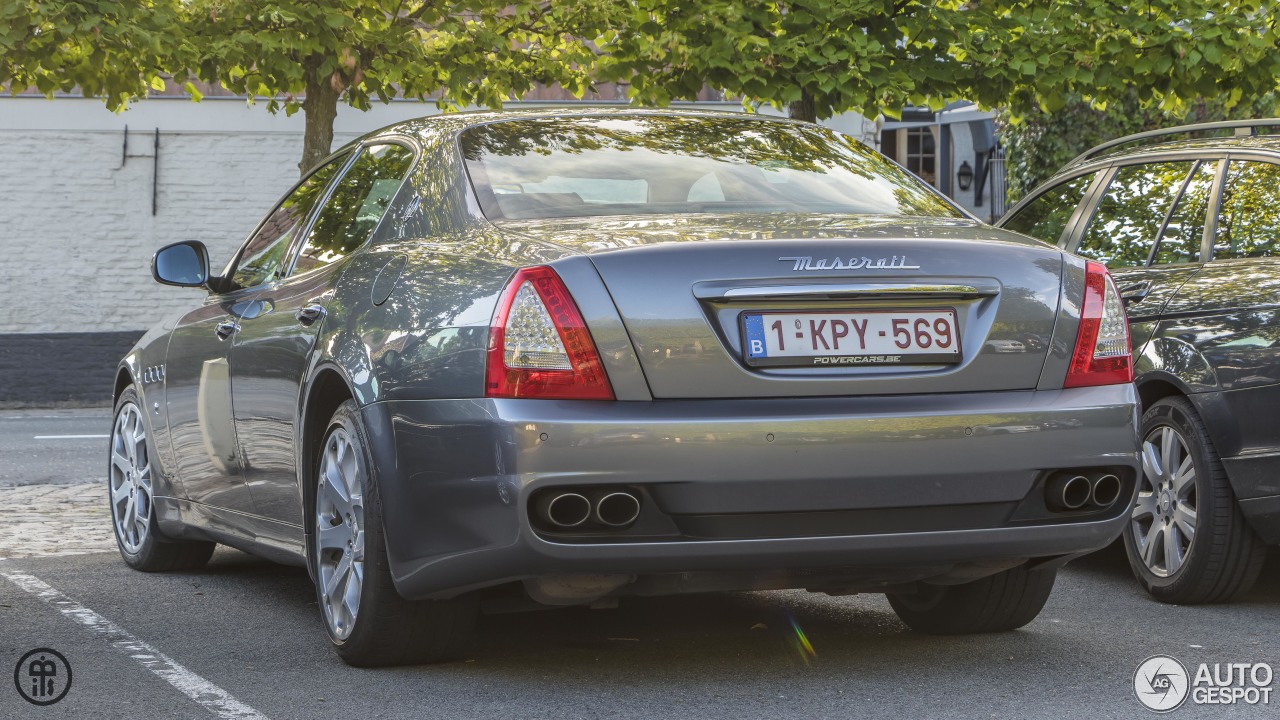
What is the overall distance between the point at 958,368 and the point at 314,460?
184 centimetres

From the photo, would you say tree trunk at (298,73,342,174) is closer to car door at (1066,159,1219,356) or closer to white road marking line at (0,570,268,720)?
white road marking line at (0,570,268,720)

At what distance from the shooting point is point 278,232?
20.2 ft

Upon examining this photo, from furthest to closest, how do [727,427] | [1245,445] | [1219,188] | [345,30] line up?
[345,30], [1219,188], [1245,445], [727,427]

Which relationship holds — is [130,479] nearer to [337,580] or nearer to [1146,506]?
[337,580]

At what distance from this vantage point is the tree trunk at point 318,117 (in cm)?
1189

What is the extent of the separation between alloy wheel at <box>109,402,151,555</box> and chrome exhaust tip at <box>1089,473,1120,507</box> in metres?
3.67

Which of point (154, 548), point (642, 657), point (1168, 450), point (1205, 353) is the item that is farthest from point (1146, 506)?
point (154, 548)

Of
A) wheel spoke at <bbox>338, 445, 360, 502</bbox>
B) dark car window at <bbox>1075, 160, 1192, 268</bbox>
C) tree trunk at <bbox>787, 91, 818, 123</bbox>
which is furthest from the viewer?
tree trunk at <bbox>787, 91, 818, 123</bbox>

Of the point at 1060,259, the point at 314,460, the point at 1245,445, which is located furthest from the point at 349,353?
the point at 1245,445

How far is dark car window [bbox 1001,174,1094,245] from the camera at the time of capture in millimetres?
7082

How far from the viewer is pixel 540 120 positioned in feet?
17.4

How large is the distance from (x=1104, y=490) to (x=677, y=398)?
1116 millimetres

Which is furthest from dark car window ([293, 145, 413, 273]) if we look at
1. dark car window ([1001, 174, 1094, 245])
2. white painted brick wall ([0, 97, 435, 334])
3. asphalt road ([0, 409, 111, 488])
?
white painted brick wall ([0, 97, 435, 334])

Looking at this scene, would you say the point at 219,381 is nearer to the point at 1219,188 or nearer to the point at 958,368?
the point at 958,368
